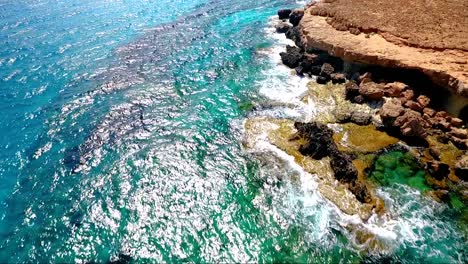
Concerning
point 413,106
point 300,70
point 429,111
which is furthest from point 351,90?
point 300,70

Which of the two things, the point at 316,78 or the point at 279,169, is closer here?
the point at 279,169

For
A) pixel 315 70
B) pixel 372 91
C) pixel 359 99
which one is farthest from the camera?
pixel 315 70

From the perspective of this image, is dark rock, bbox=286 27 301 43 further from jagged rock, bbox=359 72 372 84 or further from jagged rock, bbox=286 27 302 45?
jagged rock, bbox=359 72 372 84

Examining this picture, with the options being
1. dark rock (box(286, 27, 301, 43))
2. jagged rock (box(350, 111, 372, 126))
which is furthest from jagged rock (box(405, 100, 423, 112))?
dark rock (box(286, 27, 301, 43))

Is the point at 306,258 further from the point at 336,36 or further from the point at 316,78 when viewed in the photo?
the point at 336,36

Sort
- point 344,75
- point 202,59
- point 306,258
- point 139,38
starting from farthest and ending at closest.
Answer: point 139,38
point 202,59
point 344,75
point 306,258

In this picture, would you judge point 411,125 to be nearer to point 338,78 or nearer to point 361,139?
point 361,139

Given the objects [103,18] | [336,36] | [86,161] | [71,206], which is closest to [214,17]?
[103,18]
